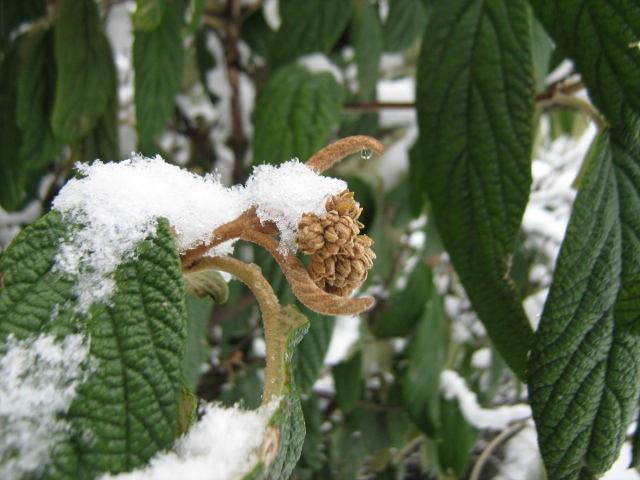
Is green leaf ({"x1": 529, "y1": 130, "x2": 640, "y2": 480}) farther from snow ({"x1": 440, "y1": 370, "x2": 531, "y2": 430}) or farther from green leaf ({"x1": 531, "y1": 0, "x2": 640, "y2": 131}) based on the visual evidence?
snow ({"x1": 440, "y1": 370, "x2": 531, "y2": 430})

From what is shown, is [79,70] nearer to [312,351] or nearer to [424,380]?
[312,351]

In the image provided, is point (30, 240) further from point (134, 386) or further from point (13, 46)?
point (13, 46)

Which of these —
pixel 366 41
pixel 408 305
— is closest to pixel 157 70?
pixel 366 41

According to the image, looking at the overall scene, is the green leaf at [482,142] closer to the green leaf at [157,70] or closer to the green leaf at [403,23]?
the green leaf at [157,70]

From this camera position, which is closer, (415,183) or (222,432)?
(222,432)

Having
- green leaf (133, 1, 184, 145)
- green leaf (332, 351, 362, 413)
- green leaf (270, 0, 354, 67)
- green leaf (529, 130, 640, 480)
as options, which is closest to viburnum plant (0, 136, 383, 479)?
green leaf (529, 130, 640, 480)

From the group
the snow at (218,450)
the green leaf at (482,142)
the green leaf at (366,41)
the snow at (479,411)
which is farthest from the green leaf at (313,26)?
the snow at (479,411)

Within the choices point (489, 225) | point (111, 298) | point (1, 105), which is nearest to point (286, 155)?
point (489, 225)
